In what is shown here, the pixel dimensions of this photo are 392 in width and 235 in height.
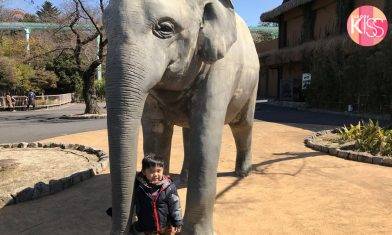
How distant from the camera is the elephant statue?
2.63 m

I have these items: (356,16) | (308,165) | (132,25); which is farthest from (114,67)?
(356,16)

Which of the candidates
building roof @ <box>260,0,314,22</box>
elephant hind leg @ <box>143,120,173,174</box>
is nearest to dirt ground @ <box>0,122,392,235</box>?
elephant hind leg @ <box>143,120,173,174</box>

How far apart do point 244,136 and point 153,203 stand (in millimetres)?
2897

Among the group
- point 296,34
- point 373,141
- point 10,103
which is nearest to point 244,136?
point 373,141

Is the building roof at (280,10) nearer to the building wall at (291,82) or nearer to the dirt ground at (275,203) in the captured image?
the building wall at (291,82)

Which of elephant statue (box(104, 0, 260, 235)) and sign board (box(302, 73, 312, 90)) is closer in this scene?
elephant statue (box(104, 0, 260, 235))

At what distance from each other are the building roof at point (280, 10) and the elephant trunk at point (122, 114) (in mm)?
22613

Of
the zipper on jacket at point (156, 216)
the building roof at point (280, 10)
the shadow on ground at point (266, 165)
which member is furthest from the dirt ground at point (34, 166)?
the building roof at point (280, 10)

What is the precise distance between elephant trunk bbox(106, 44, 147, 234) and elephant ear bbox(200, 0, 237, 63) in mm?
780

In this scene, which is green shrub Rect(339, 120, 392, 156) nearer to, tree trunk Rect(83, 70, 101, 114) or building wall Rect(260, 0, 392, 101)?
building wall Rect(260, 0, 392, 101)

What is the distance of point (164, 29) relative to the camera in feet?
9.39

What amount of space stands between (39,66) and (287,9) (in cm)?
1944

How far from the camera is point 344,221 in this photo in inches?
174

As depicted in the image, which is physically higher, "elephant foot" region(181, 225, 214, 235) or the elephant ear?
the elephant ear
